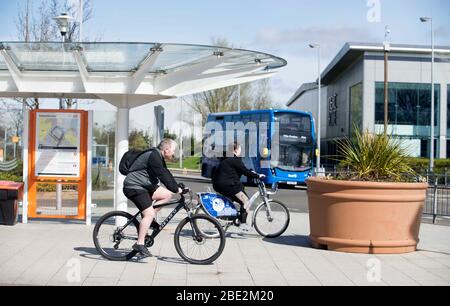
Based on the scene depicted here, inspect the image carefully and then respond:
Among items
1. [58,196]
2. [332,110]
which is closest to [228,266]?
[58,196]

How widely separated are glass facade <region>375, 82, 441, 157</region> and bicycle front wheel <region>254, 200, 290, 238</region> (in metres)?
36.6

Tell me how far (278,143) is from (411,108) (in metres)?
21.5

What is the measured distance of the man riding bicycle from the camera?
7.88m

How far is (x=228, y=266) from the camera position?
26.2 feet

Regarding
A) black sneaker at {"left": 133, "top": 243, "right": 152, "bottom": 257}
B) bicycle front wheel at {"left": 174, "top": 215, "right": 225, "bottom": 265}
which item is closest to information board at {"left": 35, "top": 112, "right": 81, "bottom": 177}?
black sneaker at {"left": 133, "top": 243, "right": 152, "bottom": 257}

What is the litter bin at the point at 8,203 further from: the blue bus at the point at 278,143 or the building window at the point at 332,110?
the building window at the point at 332,110

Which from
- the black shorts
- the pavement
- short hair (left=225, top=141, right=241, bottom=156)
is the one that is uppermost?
short hair (left=225, top=141, right=241, bottom=156)

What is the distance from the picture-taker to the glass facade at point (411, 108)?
46.1 m

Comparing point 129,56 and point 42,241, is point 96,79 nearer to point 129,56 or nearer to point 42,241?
point 129,56

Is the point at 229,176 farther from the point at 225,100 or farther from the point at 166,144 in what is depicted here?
the point at 225,100

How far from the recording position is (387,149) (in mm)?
9641

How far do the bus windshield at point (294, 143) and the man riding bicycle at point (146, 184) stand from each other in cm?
2040

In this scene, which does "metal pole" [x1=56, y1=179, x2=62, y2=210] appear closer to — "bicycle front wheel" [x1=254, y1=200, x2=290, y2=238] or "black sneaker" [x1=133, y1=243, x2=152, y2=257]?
"bicycle front wheel" [x1=254, y1=200, x2=290, y2=238]

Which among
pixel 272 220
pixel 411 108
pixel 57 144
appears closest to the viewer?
pixel 272 220
